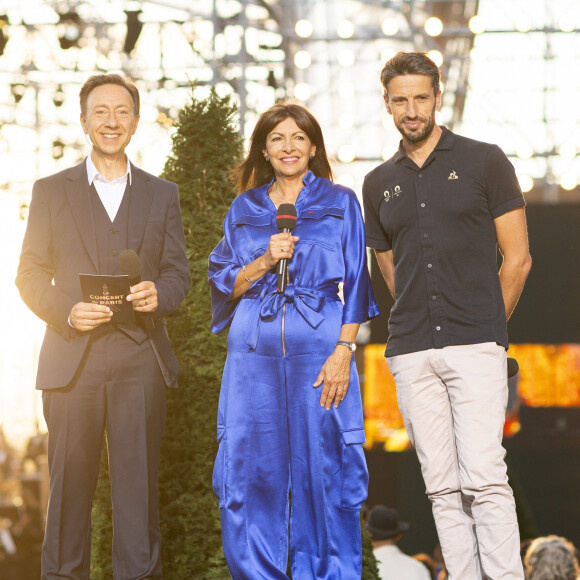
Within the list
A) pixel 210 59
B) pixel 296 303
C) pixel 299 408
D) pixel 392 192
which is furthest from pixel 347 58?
pixel 299 408

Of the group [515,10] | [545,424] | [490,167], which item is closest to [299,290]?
[490,167]

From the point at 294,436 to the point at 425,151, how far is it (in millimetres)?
1187

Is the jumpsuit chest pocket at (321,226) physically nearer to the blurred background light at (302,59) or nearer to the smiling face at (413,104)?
the smiling face at (413,104)

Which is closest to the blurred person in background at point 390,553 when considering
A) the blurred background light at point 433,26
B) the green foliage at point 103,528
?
the green foliage at point 103,528

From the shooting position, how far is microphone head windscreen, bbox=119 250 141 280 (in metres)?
3.24

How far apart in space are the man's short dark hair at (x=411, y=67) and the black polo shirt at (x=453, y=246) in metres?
0.25

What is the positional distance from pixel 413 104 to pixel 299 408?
1.19 meters

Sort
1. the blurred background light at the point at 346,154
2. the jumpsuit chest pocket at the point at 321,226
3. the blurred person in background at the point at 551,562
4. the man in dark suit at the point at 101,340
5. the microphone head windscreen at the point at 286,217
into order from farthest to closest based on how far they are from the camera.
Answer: the blurred background light at the point at 346,154, the blurred person in background at the point at 551,562, the jumpsuit chest pocket at the point at 321,226, the microphone head windscreen at the point at 286,217, the man in dark suit at the point at 101,340

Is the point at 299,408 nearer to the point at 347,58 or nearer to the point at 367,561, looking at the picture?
the point at 367,561

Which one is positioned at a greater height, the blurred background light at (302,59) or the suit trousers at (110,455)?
the blurred background light at (302,59)

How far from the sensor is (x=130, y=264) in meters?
3.25

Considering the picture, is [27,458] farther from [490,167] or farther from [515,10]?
[490,167]

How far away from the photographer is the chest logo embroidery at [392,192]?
366cm

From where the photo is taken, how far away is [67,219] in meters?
3.48
